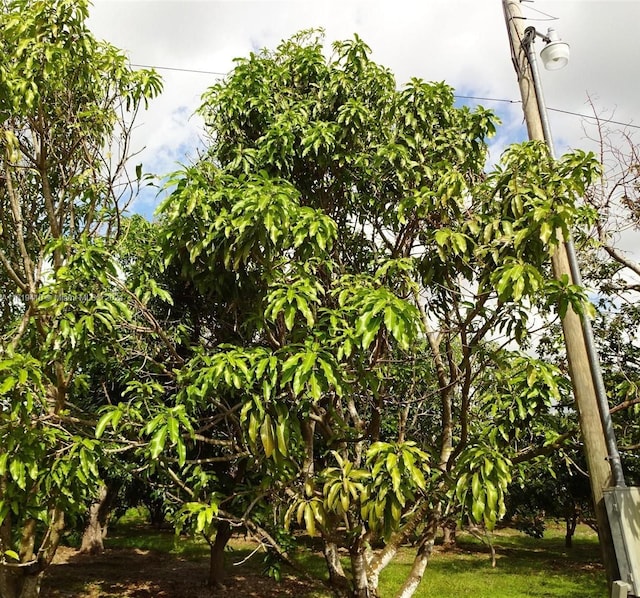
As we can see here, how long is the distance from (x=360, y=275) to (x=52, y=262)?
310 cm

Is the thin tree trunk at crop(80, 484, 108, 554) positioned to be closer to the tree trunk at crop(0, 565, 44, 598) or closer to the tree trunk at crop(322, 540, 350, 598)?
the tree trunk at crop(0, 565, 44, 598)

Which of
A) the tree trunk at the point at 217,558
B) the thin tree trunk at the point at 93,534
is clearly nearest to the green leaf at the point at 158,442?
the tree trunk at the point at 217,558

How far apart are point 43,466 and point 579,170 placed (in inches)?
180

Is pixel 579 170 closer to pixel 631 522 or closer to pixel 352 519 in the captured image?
pixel 631 522

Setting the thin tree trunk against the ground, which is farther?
the thin tree trunk

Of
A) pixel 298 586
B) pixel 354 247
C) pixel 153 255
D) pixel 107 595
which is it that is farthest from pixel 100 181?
pixel 298 586

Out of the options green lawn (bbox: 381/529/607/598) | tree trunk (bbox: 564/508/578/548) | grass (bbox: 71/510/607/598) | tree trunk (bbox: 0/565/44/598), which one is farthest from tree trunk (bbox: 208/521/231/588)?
tree trunk (bbox: 564/508/578/548)

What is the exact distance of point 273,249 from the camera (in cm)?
419

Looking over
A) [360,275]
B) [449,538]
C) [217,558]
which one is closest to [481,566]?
[449,538]

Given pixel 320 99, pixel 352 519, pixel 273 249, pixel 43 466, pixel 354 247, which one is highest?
pixel 320 99

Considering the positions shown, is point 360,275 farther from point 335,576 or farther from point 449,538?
point 449,538

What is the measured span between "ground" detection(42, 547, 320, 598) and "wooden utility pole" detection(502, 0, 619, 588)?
27.4 ft

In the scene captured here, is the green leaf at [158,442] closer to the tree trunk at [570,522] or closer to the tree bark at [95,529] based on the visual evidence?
the tree bark at [95,529]

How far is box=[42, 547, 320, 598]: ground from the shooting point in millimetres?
9828
